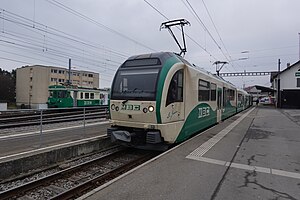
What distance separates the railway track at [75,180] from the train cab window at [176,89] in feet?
6.78

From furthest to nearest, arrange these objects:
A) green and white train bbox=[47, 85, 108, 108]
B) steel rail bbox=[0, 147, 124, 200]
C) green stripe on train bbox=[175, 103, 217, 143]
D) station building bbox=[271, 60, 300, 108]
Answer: station building bbox=[271, 60, 300, 108], green and white train bbox=[47, 85, 108, 108], green stripe on train bbox=[175, 103, 217, 143], steel rail bbox=[0, 147, 124, 200]

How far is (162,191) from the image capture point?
442 cm

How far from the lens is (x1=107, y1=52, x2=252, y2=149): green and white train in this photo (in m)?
7.36

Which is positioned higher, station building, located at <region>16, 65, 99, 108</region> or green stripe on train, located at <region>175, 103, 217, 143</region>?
station building, located at <region>16, 65, 99, 108</region>

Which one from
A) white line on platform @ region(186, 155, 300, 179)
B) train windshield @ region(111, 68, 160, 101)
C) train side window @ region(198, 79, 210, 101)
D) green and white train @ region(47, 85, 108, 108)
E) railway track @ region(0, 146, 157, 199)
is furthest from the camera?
green and white train @ region(47, 85, 108, 108)

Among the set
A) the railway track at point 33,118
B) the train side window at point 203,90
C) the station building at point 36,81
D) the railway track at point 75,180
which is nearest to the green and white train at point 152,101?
the railway track at point 75,180

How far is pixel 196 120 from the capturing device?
9758 millimetres

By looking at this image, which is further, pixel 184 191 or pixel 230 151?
pixel 230 151

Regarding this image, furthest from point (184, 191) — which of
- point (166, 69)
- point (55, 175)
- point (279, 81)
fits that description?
point (279, 81)

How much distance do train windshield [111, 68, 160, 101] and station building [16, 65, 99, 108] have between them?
49158 millimetres

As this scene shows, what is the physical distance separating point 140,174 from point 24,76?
64.1 meters

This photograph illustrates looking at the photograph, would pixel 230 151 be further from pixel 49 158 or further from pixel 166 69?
pixel 49 158

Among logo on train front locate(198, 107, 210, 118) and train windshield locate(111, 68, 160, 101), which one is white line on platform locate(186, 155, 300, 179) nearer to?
train windshield locate(111, 68, 160, 101)

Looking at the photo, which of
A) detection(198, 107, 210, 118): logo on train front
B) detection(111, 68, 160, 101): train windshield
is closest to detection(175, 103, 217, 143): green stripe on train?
detection(198, 107, 210, 118): logo on train front
